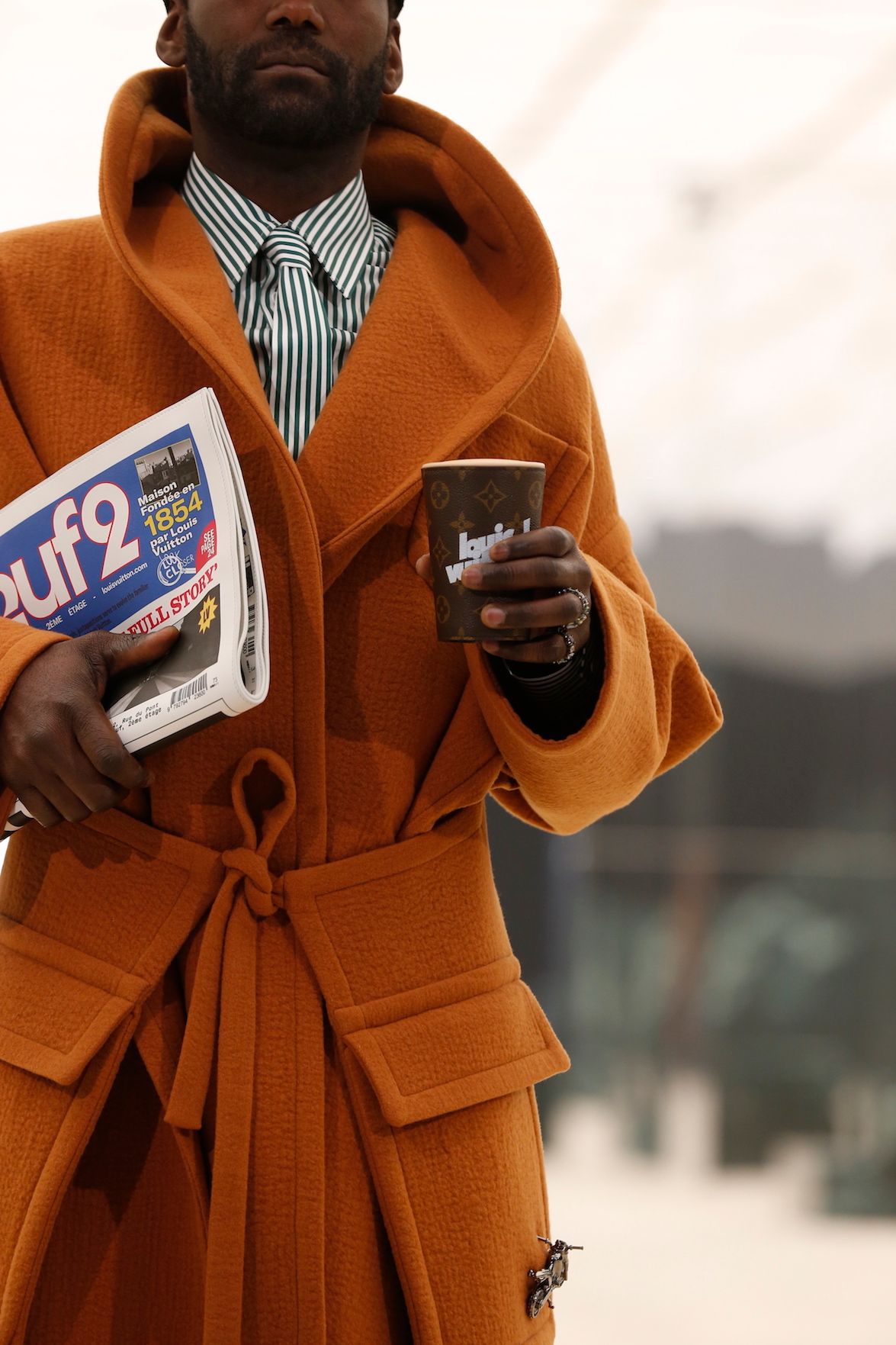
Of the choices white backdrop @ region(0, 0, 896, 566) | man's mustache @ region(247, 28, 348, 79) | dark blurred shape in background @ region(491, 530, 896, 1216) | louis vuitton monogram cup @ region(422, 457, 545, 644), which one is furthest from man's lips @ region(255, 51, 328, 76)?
dark blurred shape in background @ region(491, 530, 896, 1216)

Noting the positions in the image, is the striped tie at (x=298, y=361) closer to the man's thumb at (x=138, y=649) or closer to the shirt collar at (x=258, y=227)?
the shirt collar at (x=258, y=227)

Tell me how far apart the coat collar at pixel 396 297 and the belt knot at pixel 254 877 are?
202mm

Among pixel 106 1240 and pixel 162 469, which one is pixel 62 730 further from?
pixel 106 1240

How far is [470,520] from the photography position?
85cm

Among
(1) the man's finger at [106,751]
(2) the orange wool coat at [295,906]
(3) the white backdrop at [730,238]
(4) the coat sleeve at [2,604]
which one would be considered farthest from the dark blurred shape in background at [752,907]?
(1) the man's finger at [106,751]

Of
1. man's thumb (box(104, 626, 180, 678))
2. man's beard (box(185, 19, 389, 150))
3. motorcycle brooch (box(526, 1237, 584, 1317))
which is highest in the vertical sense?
man's beard (box(185, 19, 389, 150))

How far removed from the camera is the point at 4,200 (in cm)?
214

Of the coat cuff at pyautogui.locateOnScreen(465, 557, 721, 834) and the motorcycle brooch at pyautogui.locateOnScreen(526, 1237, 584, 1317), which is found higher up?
the coat cuff at pyautogui.locateOnScreen(465, 557, 721, 834)

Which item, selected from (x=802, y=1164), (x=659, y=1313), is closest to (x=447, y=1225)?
(x=659, y=1313)

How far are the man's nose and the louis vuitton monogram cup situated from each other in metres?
0.44

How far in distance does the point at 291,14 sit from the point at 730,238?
1632 millimetres

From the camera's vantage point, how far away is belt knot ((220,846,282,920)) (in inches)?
38.2

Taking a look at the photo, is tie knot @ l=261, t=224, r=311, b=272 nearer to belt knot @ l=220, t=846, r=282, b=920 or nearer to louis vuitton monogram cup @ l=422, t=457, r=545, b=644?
louis vuitton monogram cup @ l=422, t=457, r=545, b=644

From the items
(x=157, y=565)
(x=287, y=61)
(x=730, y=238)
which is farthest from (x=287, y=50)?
(x=730, y=238)
